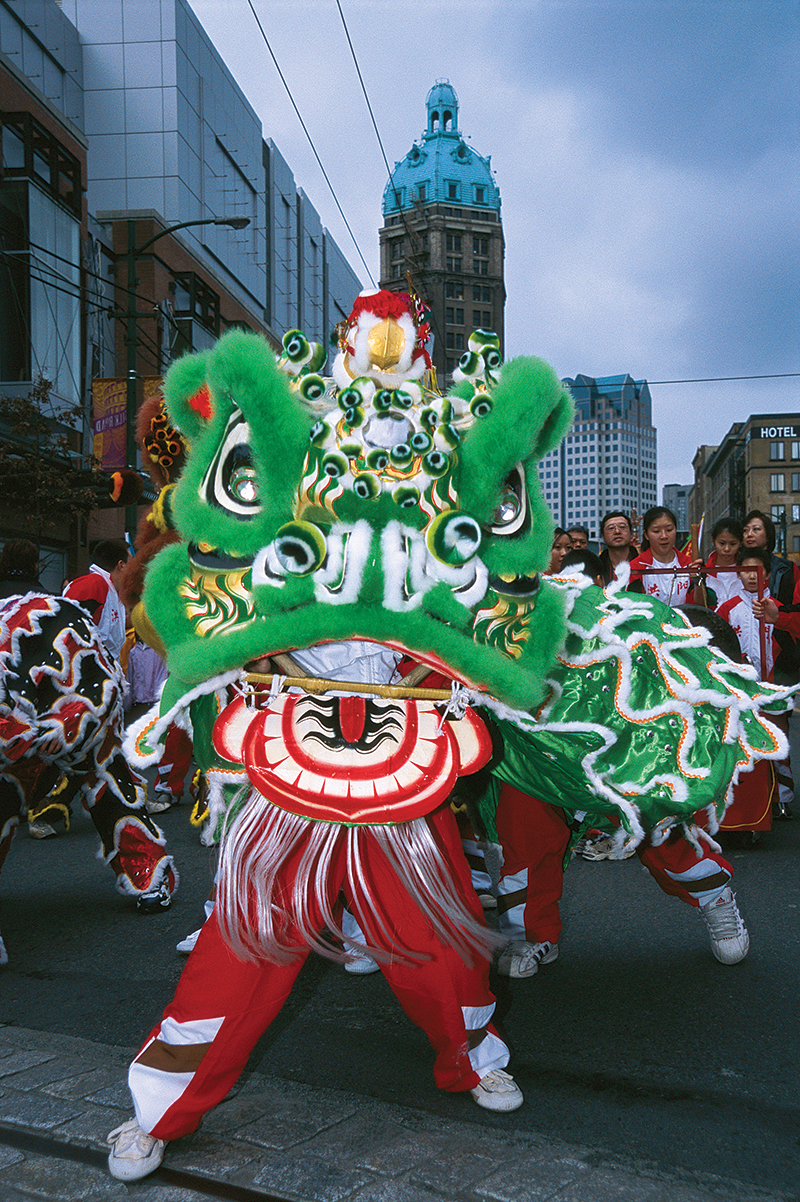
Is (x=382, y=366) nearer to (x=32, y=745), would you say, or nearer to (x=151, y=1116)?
(x=151, y=1116)

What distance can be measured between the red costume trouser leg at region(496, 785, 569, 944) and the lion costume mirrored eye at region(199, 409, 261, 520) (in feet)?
5.36

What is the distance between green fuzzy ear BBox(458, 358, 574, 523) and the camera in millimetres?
1873

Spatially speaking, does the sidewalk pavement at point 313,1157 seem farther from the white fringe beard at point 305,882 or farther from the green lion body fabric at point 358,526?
the green lion body fabric at point 358,526

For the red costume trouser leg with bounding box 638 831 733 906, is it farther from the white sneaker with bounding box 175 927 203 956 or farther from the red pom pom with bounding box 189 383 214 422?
the red pom pom with bounding box 189 383 214 422

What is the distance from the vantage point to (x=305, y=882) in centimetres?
190

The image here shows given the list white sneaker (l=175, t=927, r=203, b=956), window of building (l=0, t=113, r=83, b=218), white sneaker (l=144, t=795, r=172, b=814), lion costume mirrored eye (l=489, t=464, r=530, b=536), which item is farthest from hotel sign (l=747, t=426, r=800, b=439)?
lion costume mirrored eye (l=489, t=464, r=530, b=536)

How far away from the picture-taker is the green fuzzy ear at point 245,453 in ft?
6.01

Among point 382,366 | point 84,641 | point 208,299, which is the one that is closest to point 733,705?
point 382,366

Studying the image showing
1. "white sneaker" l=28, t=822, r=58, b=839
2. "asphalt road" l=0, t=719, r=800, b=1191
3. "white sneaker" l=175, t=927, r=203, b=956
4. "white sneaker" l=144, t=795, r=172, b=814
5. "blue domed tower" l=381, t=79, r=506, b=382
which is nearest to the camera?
"asphalt road" l=0, t=719, r=800, b=1191

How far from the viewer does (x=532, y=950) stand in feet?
10.4

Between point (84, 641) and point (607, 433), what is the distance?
78281 millimetres

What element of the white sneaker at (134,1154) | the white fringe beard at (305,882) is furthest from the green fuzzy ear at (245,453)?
the white sneaker at (134,1154)

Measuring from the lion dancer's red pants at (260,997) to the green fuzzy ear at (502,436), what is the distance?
0.70 meters

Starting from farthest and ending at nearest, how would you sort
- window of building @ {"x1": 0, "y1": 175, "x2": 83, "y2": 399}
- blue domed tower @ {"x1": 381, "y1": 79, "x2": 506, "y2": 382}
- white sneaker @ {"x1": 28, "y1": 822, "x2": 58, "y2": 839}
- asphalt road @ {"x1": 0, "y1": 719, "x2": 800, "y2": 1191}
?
blue domed tower @ {"x1": 381, "y1": 79, "x2": 506, "y2": 382} → window of building @ {"x1": 0, "y1": 175, "x2": 83, "y2": 399} → white sneaker @ {"x1": 28, "y1": 822, "x2": 58, "y2": 839} → asphalt road @ {"x1": 0, "y1": 719, "x2": 800, "y2": 1191}
